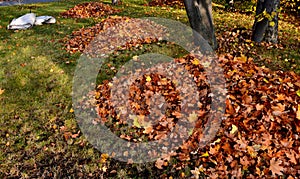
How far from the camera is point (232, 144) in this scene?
12.2 feet

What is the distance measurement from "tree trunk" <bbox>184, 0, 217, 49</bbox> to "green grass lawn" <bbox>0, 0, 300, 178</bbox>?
1303 millimetres

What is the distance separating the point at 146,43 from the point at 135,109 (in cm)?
381

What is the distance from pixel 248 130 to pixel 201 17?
3.68 metres

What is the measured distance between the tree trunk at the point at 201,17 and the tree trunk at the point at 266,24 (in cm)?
181

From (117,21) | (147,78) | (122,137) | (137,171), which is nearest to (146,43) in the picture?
(117,21)

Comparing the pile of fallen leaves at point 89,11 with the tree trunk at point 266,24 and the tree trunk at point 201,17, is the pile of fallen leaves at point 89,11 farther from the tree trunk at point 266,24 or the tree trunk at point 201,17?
the tree trunk at point 266,24

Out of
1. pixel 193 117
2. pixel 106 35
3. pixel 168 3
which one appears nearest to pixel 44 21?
pixel 106 35

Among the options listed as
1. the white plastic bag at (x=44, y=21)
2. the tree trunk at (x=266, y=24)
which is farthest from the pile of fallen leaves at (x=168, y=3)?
the tree trunk at (x=266, y=24)

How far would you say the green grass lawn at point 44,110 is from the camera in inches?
156

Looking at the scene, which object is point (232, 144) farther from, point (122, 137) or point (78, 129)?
point (78, 129)

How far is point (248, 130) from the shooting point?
Answer: 378cm

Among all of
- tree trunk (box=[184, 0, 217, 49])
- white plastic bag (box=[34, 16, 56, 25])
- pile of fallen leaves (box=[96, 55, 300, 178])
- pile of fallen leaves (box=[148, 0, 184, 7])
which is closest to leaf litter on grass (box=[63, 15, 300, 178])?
pile of fallen leaves (box=[96, 55, 300, 178])

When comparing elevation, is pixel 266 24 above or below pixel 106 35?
above

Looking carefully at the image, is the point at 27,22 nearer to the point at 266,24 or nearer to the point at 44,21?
the point at 44,21
